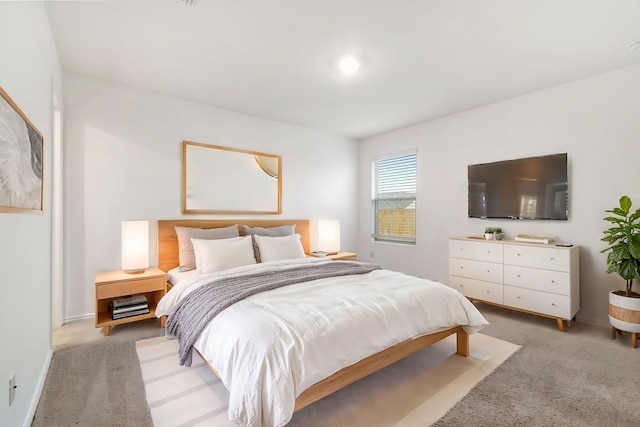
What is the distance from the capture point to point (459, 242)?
379 cm

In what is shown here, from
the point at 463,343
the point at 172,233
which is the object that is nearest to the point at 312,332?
the point at 463,343

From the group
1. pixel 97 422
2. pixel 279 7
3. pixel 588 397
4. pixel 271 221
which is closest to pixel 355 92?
pixel 279 7

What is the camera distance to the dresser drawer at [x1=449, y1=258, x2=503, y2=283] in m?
3.44

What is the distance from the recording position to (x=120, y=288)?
281cm

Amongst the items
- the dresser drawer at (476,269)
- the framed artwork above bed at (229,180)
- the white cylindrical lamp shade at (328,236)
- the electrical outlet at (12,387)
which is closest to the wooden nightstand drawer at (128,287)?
the framed artwork above bed at (229,180)

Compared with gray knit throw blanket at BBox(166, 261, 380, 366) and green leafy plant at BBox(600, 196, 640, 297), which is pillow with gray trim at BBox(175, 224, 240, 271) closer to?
gray knit throw blanket at BBox(166, 261, 380, 366)

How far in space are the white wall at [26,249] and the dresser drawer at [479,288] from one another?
3.99 metres

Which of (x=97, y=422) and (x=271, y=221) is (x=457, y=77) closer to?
(x=271, y=221)

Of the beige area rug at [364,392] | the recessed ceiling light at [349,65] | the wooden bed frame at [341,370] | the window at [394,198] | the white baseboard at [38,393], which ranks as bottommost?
the beige area rug at [364,392]

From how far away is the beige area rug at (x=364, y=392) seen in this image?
172 cm

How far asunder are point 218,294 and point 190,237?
1532 millimetres

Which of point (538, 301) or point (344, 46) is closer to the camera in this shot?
point (344, 46)

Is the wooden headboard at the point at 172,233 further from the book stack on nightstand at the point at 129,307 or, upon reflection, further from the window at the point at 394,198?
the window at the point at 394,198

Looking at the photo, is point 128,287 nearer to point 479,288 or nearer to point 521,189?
point 479,288
